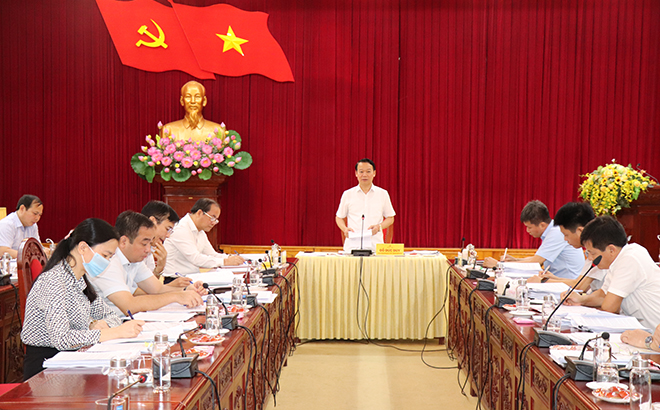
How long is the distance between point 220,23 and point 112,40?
1304mm

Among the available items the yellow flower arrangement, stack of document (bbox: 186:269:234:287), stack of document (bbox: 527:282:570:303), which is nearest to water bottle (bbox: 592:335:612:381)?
stack of document (bbox: 527:282:570:303)

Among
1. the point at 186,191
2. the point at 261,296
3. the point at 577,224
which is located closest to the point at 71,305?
the point at 261,296

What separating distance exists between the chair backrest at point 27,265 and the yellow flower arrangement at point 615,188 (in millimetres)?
4687

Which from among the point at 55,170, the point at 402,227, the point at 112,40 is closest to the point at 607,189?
the point at 402,227

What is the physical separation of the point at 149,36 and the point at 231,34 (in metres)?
0.96

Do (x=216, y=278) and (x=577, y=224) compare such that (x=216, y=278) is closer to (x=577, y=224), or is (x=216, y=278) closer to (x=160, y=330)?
(x=160, y=330)

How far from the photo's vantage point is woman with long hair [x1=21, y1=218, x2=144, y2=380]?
6.38ft

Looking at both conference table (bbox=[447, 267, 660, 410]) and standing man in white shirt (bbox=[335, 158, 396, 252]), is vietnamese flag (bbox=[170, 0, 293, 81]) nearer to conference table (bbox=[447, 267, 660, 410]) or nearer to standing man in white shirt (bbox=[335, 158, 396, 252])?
standing man in white shirt (bbox=[335, 158, 396, 252])

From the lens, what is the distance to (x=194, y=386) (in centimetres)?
152

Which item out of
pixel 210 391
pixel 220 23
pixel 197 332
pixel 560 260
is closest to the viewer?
pixel 210 391

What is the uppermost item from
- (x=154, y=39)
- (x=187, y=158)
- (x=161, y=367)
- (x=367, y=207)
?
(x=154, y=39)

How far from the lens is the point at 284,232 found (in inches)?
272

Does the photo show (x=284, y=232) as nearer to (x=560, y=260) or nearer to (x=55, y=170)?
(x=55, y=170)

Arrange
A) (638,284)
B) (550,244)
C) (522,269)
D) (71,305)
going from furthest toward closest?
1. (550,244)
2. (522,269)
3. (638,284)
4. (71,305)
